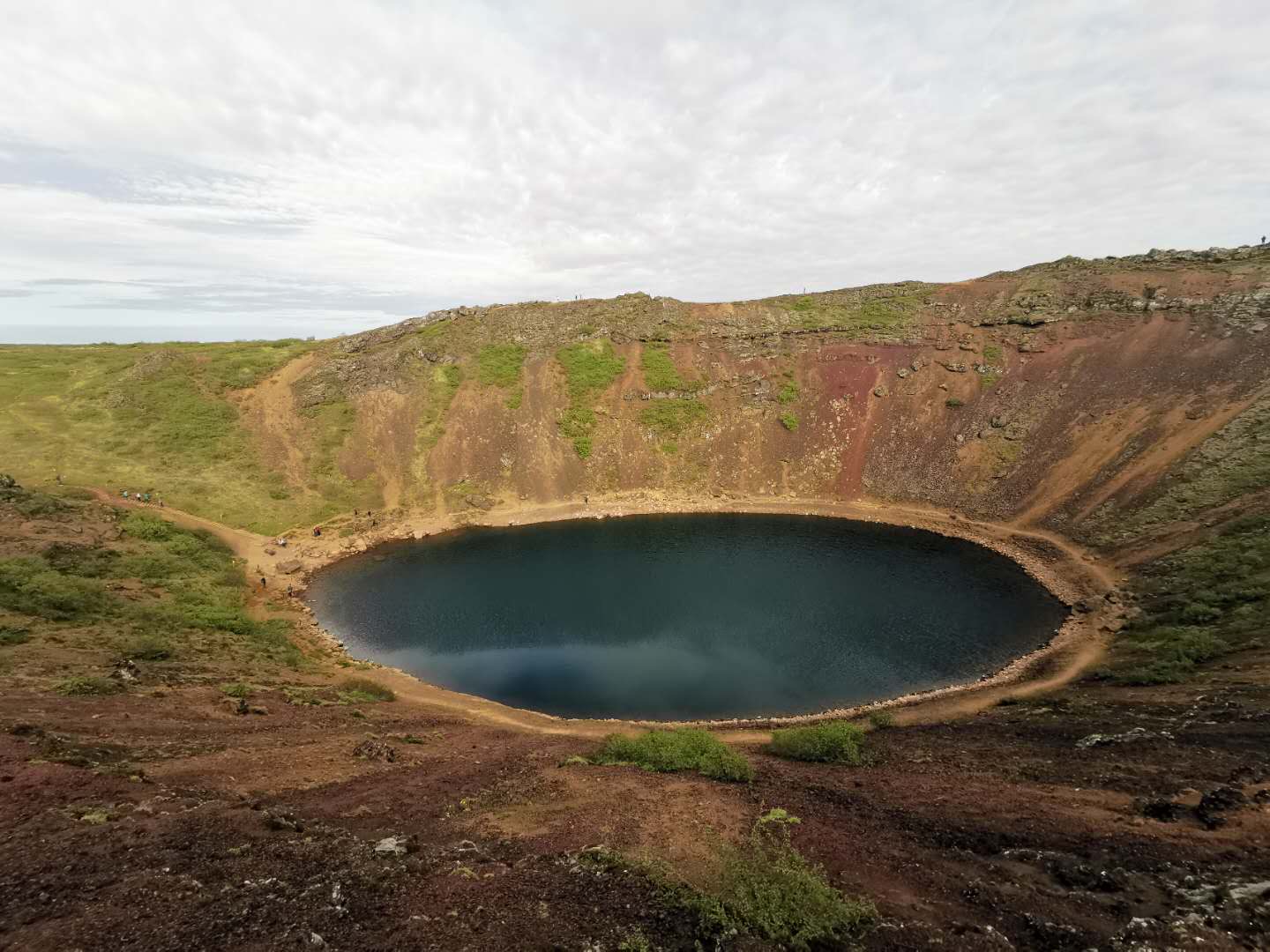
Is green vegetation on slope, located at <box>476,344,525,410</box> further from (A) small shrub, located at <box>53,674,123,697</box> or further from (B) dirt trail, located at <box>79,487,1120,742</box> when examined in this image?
(A) small shrub, located at <box>53,674,123,697</box>

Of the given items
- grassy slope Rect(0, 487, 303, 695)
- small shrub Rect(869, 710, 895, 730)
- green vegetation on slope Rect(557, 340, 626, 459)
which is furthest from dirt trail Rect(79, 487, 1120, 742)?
green vegetation on slope Rect(557, 340, 626, 459)

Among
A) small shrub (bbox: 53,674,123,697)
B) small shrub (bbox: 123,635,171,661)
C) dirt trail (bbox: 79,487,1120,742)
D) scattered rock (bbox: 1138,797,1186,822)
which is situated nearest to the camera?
scattered rock (bbox: 1138,797,1186,822)

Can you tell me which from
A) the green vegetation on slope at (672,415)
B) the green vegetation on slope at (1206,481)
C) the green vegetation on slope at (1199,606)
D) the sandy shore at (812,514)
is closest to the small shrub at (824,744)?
the sandy shore at (812,514)

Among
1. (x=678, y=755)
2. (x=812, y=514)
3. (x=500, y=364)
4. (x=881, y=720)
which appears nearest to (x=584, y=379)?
(x=500, y=364)

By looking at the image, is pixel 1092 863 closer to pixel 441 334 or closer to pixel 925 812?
pixel 925 812

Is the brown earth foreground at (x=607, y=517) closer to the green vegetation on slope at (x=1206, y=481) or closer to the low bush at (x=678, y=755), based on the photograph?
the green vegetation on slope at (x=1206, y=481)

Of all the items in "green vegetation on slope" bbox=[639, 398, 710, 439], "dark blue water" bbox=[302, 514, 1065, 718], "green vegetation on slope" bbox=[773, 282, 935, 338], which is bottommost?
"dark blue water" bbox=[302, 514, 1065, 718]
